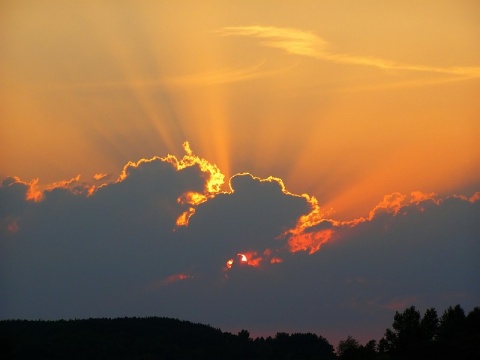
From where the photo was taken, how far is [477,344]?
19875 centimetres

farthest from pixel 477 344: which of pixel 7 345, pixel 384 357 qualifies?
pixel 7 345

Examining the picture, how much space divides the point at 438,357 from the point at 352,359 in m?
18.1

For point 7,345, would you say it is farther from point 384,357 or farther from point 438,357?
point 438,357

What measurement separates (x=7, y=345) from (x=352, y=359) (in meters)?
69.7

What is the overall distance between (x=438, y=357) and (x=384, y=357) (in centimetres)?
1763

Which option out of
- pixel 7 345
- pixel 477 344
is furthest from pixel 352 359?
pixel 7 345

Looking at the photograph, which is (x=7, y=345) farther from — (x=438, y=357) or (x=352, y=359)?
(x=438, y=357)

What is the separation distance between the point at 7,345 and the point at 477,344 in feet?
313

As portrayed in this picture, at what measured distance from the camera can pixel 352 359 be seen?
19788cm

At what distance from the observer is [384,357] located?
616ft

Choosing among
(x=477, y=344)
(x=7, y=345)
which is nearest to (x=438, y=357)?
(x=477, y=344)

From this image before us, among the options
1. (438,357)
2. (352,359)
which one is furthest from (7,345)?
(438,357)

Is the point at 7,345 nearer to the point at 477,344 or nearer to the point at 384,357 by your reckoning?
the point at 384,357

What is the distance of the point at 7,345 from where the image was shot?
19062cm
